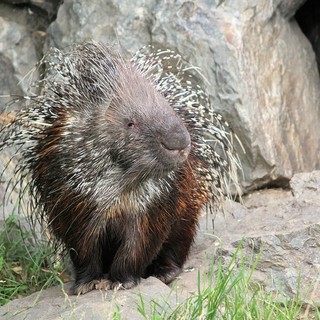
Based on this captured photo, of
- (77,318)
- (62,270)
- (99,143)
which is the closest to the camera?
(77,318)

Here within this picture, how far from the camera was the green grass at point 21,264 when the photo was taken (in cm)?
483

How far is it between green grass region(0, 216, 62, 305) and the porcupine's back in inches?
26.6

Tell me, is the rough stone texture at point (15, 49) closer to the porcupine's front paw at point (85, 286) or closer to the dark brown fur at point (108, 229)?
the dark brown fur at point (108, 229)

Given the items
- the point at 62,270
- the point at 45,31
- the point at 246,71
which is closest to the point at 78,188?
the point at 62,270

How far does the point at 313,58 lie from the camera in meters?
6.85

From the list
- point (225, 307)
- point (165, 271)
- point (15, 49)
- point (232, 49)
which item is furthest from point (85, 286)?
point (15, 49)

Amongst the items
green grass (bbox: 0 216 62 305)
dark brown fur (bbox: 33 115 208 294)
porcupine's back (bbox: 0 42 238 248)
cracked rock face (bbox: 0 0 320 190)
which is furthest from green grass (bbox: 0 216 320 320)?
cracked rock face (bbox: 0 0 320 190)

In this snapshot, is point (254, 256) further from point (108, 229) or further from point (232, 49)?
point (232, 49)

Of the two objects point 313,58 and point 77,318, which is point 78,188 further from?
point 313,58

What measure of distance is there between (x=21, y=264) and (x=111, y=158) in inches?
54.9

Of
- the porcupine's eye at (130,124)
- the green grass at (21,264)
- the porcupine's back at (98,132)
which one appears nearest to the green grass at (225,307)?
→ the porcupine's back at (98,132)

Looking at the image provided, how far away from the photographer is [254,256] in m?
4.38

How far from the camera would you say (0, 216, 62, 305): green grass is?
15.9 feet

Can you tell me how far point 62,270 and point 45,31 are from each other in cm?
204
